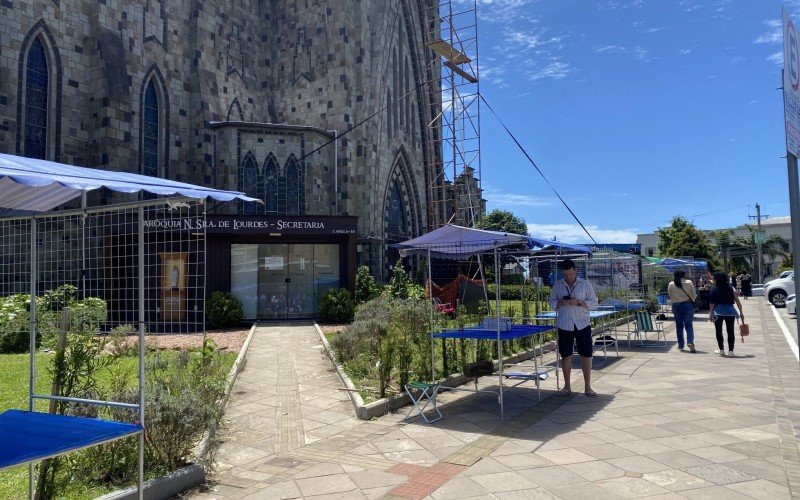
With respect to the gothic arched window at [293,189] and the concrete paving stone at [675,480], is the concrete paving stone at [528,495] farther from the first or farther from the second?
the gothic arched window at [293,189]

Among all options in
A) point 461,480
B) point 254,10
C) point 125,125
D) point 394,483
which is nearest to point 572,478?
point 461,480

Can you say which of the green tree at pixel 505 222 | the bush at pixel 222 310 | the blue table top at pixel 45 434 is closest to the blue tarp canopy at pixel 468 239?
the blue table top at pixel 45 434

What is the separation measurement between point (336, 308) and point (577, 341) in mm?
12680

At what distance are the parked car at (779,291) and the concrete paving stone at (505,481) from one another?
29.6m

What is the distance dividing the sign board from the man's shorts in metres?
4.46

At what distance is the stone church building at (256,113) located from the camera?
66.8ft

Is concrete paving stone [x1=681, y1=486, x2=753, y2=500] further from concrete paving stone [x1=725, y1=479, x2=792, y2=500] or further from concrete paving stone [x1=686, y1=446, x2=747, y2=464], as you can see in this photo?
concrete paving stone [x1=686, y1=446, x2=747, y2=464]

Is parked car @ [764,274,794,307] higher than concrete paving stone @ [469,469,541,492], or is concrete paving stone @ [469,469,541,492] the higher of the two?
parked car @ [764,274,794,307]

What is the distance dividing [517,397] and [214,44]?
24877mm

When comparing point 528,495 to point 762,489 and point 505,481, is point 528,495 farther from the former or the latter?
point 762,489

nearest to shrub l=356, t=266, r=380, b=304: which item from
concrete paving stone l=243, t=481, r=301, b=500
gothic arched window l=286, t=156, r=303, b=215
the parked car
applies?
gothic arched window l=286, t=156, r=303, b=215

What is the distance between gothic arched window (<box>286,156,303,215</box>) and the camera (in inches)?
1030

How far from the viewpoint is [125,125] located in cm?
2223

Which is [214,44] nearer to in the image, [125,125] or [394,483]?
[125,125]
